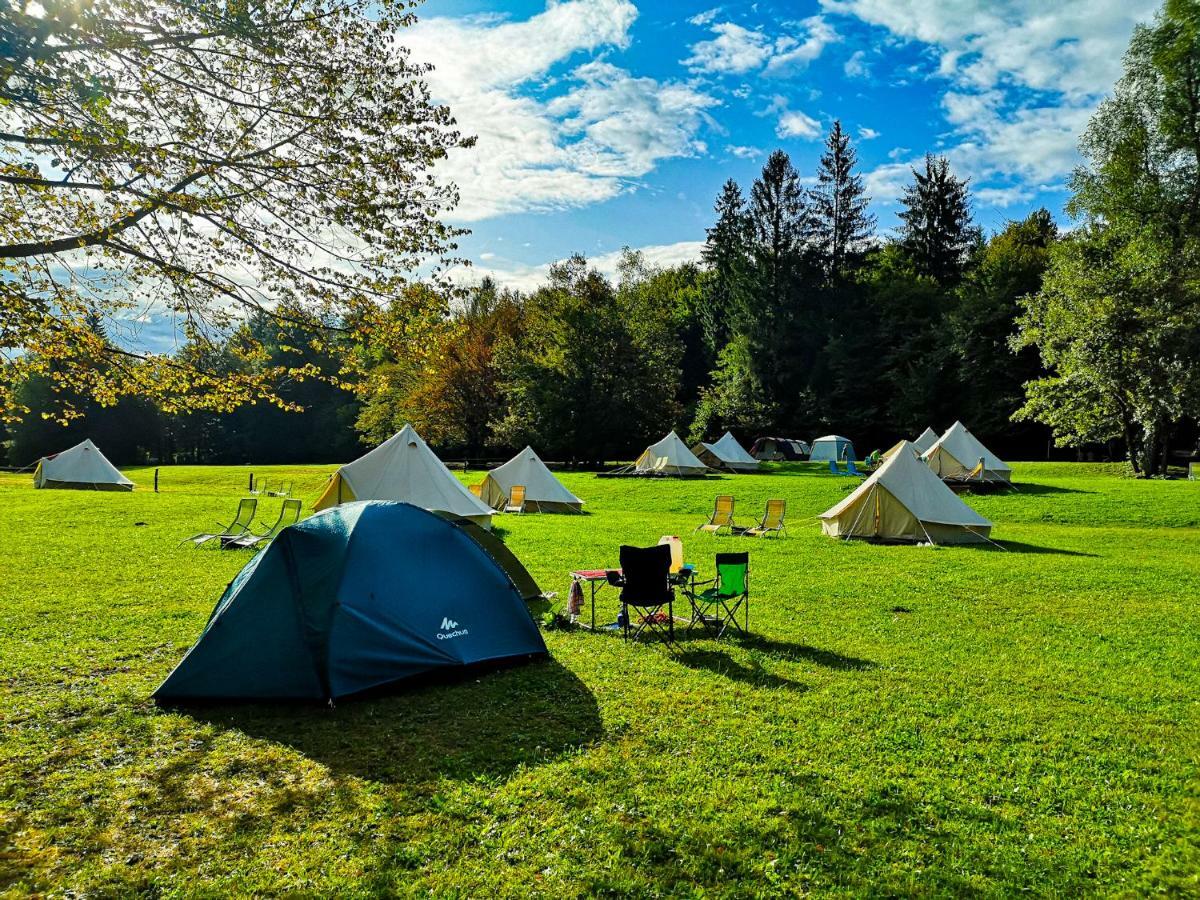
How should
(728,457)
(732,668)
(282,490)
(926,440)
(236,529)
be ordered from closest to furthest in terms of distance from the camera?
(732,668)
(236,529)
(926,440)
(282,490)
(728,457)

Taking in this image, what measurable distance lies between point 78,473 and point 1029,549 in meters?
35.5

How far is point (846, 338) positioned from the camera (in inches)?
2167

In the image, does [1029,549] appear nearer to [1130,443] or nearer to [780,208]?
[1130,443]

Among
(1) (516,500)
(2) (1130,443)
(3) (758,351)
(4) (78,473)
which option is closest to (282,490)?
(4) (78,473)

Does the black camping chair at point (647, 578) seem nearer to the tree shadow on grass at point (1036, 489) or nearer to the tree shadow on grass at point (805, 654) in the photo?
the tree shadow on grass at point (805, 654)

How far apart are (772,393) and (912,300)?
12167 millimetres

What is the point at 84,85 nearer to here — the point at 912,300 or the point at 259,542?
the point at 259,542

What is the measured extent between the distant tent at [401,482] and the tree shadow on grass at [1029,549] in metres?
12.0

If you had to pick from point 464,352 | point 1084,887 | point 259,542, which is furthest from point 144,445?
point 1084,887

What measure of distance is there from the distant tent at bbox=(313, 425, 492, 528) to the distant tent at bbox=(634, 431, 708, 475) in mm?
18240

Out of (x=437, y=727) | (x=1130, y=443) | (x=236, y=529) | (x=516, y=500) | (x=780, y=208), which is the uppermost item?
(x=780, y=208)

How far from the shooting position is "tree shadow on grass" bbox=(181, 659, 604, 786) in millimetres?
5520

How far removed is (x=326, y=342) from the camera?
7.37 metres

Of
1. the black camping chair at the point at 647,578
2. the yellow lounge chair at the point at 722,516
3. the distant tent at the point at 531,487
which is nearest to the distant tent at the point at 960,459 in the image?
the yellow lounge chair at the point at 722,516
